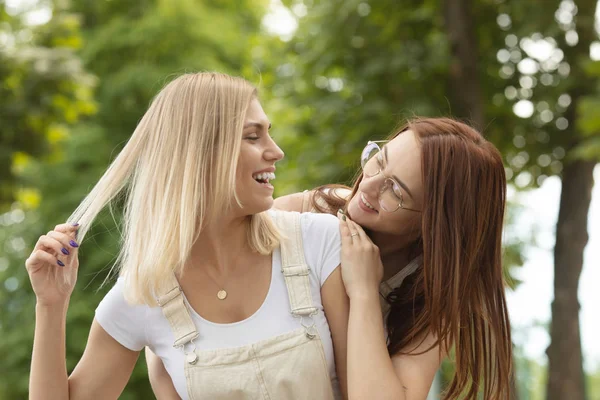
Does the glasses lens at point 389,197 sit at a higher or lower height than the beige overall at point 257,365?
higher

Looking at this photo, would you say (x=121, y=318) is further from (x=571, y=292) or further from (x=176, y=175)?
(x=571, y=292)

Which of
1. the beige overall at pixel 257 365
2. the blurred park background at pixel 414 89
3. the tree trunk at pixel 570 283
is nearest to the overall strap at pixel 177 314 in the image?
the beige overall at pixel 257 365

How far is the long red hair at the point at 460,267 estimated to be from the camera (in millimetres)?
2609

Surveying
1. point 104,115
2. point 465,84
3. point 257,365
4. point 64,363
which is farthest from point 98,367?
point 104,115

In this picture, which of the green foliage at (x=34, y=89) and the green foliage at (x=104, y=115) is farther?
the green foliage at (x=104, y=115)

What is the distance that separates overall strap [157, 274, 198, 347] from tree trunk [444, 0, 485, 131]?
5623 mm

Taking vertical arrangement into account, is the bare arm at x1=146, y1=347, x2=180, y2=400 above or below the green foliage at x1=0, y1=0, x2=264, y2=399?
below

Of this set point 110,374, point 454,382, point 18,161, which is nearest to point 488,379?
point 454,382

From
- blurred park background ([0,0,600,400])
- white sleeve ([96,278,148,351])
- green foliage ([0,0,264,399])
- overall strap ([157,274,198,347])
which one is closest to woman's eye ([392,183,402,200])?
overall strap ([157,274,198,347])

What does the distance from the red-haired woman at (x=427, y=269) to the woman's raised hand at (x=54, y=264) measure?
437mm

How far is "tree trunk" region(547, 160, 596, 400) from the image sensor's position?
27.0ft

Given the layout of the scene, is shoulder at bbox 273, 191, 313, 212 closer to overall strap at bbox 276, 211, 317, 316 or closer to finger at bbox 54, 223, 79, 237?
overall strap at bbox 276, 211, 317, 316

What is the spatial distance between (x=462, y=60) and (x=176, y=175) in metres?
5.90

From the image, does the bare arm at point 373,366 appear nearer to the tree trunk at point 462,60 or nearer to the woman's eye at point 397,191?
the woman's eye at point 397,191
